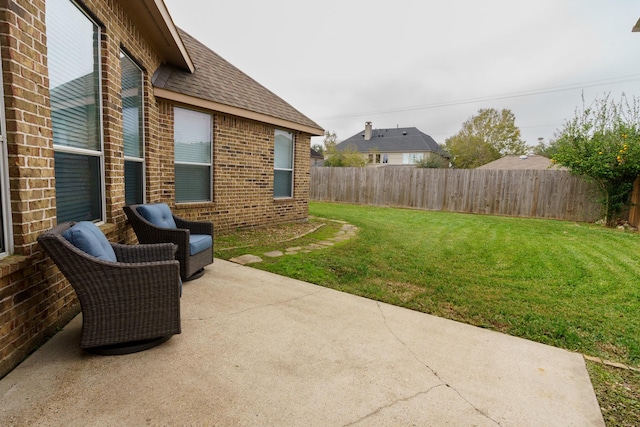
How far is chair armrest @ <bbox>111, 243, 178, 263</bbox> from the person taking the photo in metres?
2.94

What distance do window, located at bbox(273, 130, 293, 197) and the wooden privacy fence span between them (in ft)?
24.3

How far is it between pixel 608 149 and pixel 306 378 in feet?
40.2

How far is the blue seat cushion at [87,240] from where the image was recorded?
7.27ft

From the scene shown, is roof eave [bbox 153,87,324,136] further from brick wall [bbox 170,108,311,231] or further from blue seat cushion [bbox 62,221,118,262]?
blue seat cushion [bbox 62,221,118,262]

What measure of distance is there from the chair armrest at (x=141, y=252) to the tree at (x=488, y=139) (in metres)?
33.9

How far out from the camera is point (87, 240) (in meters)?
2.27

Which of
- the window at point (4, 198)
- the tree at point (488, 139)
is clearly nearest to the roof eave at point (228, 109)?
the window at point (4, 198)

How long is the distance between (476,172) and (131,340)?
44.8ft

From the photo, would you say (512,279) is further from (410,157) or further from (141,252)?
(410,157)

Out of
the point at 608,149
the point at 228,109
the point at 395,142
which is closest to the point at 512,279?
the point at 228,109

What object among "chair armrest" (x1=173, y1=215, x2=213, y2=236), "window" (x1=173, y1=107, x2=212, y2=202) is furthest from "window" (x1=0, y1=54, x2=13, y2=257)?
"window" (x1=173, y1=107, x2=212, y2=202)

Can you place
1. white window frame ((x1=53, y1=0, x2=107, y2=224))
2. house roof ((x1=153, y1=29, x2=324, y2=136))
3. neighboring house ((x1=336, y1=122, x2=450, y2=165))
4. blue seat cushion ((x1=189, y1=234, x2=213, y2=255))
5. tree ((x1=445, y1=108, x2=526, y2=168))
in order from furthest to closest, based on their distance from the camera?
neighboring house ((x1=336, y1=122, x2=450, y2=165)), tree ((x1=445, y1=108, x2=526, y2=168)), house roof ((x1=153, y1=29, x2=324, y2=136)), blue seat cushion ((x1=189, y1=234, x2=213, y2=255)), white window frame ((x1=53, y1=0, x2=107, y2=224))

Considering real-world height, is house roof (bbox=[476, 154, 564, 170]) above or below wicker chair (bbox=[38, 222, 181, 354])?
above

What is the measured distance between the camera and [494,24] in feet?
36.4
